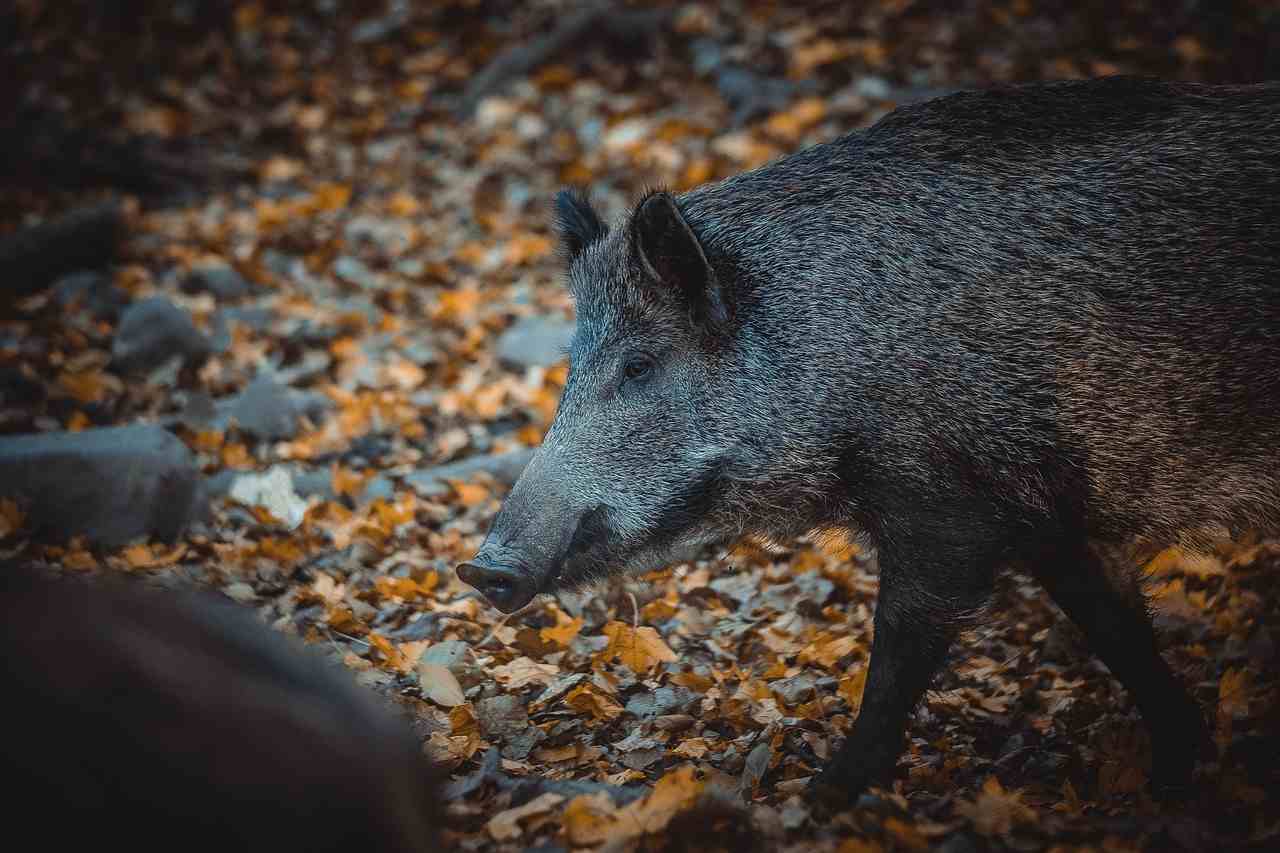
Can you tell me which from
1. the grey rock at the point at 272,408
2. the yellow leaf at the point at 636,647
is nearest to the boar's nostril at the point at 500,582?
the yellow leaf at the point at 636,647

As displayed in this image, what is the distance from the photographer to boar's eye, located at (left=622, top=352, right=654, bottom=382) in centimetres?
341

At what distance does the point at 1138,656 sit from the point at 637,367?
1.79 metres

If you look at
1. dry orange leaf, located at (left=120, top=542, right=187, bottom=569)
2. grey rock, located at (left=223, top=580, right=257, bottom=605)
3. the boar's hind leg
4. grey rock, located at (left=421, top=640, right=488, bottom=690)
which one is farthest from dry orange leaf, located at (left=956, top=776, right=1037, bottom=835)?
dry orange leaf, located at (left=120, top=542, right=187, bottom=569)

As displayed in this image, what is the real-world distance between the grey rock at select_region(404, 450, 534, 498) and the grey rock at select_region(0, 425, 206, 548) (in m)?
1.04

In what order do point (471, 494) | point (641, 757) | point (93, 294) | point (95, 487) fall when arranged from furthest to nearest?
point (93, 294), point (471, 494), point (95, 487), point (641, 757)

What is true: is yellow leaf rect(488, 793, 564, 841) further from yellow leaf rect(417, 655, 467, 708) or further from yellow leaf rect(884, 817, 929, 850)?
yellow leaf rect(884, 817, 929, 850)

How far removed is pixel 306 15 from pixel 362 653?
28.0 feet

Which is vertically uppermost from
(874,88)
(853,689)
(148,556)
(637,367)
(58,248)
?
(637,367)

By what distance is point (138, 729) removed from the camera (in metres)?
1.75

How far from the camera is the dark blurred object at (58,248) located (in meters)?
6.88

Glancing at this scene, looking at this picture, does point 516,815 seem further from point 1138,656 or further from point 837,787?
point 1138,656

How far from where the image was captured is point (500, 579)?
307 centimetres

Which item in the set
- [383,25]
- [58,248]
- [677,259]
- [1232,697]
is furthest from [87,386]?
[383,25]

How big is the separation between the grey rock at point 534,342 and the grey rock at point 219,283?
1.96 meters
